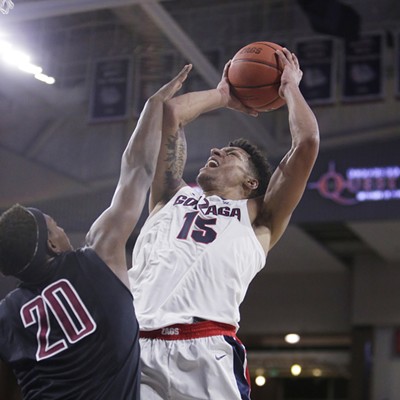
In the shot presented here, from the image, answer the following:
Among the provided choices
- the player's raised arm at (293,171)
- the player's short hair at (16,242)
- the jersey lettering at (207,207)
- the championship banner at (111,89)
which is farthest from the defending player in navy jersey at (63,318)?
the championship banner at (111,89)

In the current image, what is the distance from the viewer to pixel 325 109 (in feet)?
38.9

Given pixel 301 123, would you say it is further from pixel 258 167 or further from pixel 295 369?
pixel 295 369

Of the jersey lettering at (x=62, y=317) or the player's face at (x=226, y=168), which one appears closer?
the jersey lettering at (x=62, y=317)

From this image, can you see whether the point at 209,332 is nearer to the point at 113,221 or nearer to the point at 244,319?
the point at 113,221

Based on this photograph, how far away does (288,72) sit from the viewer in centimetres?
407

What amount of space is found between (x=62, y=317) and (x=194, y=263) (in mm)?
876

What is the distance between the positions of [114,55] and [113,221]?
908 centimetres

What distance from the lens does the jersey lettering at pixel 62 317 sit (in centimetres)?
289

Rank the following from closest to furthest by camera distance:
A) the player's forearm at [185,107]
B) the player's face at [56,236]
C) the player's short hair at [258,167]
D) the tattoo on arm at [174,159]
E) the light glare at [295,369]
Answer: the player's face at [56,236]
the player's forearm at [185,107]
the tattoo on arm at [174,159]
the player's short hair at [258,167]
the light glare at [295,369]

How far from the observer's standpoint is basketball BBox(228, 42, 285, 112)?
4141mm

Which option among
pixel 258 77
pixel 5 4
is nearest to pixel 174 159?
pixel 258 77

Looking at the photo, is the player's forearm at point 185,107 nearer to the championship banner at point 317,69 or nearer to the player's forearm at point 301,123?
the player's forearm at point 301,123

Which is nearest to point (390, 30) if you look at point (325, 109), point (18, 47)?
point (325, 109)

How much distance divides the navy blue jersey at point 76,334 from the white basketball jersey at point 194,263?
2.03 feet
